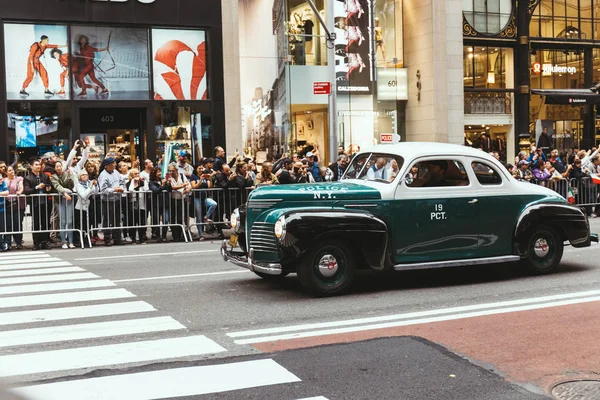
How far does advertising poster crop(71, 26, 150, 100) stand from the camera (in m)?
22.8

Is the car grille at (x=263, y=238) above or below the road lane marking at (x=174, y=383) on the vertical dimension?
above

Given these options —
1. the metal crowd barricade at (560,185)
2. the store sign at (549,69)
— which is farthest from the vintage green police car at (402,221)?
the store sign at (549,69)

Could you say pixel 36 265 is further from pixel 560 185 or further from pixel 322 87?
pixel 560 185

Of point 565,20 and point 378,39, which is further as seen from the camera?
point 565,20

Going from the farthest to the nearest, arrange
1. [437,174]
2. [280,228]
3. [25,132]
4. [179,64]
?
[179,64] → [25,132] → [437,174] → [280,228]

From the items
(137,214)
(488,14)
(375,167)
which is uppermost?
(488,14)

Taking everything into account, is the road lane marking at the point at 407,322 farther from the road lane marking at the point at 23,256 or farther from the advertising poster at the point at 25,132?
the advertising poster at the point at 25,132

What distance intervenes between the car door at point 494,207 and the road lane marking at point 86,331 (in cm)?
463

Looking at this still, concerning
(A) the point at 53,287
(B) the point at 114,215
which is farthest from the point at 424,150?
(B) the point at 114,215

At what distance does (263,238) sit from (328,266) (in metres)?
0.91

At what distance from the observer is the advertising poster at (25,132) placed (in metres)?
22.0

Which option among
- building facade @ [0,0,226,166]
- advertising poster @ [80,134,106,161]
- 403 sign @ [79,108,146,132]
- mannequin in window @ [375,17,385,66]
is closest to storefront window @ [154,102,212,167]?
building facade @ [0,0,226,166]

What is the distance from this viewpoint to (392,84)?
30312 mm

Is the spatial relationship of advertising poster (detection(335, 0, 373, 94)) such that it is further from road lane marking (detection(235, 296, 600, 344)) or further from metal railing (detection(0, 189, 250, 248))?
road lane marking (detection(235, 296, 600, 344))
